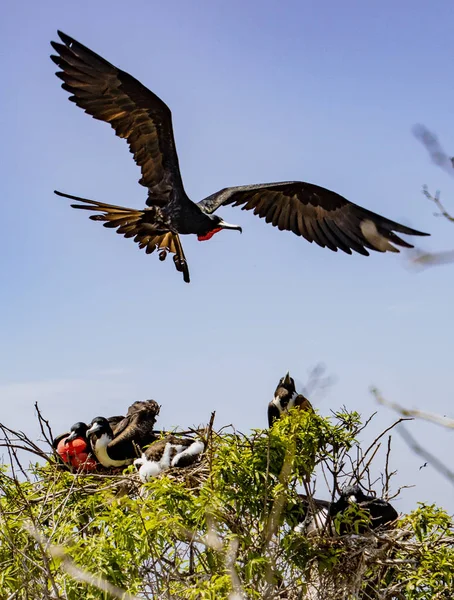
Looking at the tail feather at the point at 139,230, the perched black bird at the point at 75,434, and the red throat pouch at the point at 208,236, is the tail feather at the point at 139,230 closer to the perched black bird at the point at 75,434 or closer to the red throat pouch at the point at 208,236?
the red throat pouch at the point at 208,236

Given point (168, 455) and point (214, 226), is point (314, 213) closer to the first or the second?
point (214, 226)

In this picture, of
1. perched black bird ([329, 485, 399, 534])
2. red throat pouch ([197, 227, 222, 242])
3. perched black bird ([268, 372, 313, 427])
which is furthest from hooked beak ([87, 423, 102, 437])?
perched black bird ([329, 485, 399, 534])

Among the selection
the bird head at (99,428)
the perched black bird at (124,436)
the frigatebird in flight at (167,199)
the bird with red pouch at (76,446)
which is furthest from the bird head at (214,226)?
the bird with red pouch at (76,446)

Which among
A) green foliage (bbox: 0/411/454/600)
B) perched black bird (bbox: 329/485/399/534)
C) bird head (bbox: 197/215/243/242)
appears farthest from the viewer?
bird head (bbox: 197/215/243/242)

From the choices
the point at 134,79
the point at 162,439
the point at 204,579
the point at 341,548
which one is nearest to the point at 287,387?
the point at 162,439

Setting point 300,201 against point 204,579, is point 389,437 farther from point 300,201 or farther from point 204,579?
point 300,201

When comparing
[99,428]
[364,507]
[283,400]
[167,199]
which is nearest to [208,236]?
[167,199]

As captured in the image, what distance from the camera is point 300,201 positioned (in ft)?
18.9

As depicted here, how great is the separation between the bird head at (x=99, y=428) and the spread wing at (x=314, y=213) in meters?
1.68

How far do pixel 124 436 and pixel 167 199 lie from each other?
165 centimetres

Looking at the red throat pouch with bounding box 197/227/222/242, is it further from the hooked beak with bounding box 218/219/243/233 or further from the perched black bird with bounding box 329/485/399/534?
the perched black bird with bounding box 329/485/399/534

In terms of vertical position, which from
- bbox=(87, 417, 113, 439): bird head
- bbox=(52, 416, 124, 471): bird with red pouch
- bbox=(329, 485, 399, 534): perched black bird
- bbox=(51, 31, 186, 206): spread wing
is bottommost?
bbox=(329, 485, 399, 534): perched black bird

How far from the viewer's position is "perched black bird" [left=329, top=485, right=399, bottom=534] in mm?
4395

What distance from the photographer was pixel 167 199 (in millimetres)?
4992
